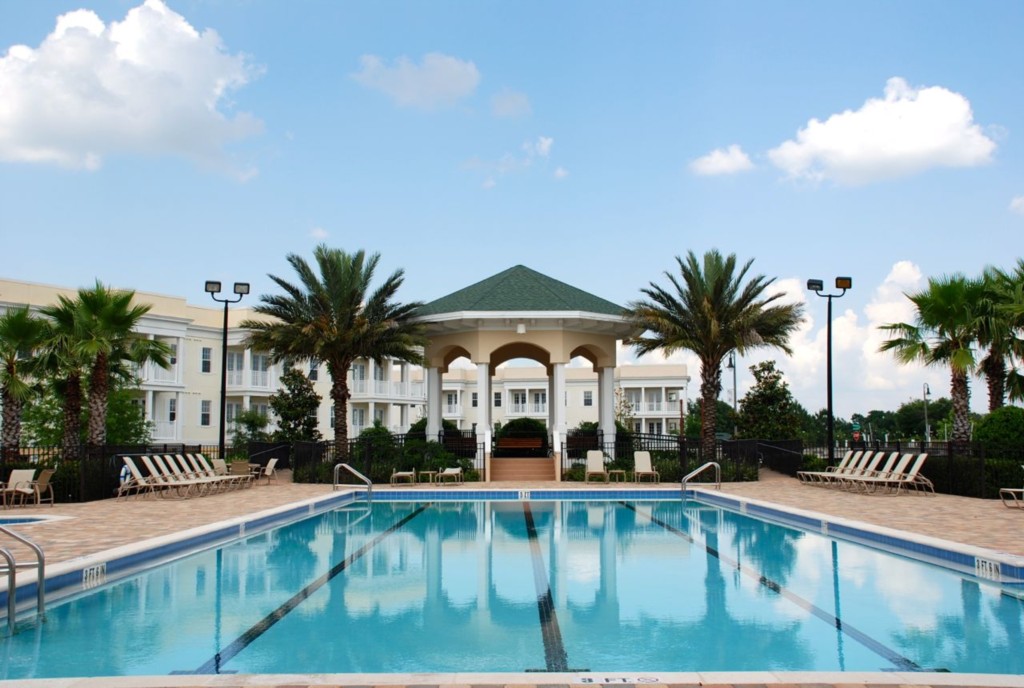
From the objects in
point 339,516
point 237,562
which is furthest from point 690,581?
point 339,516

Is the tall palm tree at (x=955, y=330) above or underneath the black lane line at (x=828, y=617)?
above

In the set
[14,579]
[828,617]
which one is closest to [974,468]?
[828,617]

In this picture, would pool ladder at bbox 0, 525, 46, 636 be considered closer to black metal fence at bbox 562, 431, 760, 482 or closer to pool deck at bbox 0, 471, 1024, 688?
pool deck at bbox 0, 471, 1024, 688

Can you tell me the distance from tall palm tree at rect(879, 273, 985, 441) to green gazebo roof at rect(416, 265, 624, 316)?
9409 mm

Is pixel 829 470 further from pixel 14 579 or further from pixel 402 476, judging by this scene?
pixel 14 579

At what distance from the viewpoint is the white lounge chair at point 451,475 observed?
2406 cm

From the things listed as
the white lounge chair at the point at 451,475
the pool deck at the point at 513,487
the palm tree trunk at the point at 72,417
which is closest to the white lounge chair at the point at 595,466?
the pool deck at the point at 513,487

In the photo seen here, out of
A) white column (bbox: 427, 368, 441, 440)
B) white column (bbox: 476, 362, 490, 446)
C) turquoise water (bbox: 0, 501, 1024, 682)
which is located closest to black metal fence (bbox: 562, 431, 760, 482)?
white column (bbox: 476, 362, 490, 446)

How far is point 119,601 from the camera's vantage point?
8.93 metres

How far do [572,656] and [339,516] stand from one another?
473 inches

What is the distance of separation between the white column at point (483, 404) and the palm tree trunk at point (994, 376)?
13.8m

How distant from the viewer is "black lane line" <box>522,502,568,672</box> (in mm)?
6590

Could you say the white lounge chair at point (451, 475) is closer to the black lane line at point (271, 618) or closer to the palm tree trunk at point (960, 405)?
the black lane line at point (271, 618)

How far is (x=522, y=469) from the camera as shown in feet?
91.7
